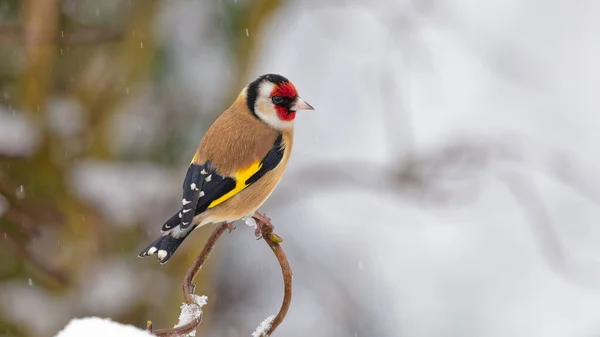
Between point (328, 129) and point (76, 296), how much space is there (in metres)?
3.66

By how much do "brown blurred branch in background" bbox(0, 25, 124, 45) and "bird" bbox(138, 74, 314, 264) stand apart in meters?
2.66

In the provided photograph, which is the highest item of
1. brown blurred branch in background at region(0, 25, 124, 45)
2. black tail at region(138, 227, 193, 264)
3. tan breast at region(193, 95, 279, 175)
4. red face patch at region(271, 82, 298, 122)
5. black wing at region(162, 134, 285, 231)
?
brown blurred branch in background at region(0, 25, 124, 45)

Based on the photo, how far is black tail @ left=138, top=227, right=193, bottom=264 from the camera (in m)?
2.21

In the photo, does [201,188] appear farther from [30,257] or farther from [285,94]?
[30,257]

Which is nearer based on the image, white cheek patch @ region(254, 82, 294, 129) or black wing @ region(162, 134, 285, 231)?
black wing @ region(162, 134, 285, 231)

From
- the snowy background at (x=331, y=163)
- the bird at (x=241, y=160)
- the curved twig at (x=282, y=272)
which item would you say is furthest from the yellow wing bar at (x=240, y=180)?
the snowy background at (x=331, y=163)

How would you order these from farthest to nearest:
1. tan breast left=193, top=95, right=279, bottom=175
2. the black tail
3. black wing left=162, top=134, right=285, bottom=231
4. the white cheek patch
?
the white cheek patch → tan breast left=193, top=95, right=279, bottom=175 → black wing left=162, top=134, right=285, bottom=231 → the black tail

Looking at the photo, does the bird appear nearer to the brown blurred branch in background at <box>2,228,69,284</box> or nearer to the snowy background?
the brown blurred branch in background at <box>2,228,69,284</box>

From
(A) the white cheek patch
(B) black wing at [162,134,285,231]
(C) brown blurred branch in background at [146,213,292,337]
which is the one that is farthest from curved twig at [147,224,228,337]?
(A) the white cheek patch

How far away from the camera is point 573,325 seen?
7551 mm

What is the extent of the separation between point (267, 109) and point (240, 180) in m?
0.30

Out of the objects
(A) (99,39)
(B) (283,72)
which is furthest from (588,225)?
(A) (99,39)

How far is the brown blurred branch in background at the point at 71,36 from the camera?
5051 mm

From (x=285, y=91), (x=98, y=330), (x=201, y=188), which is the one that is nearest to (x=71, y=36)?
(x=285, y=91)
